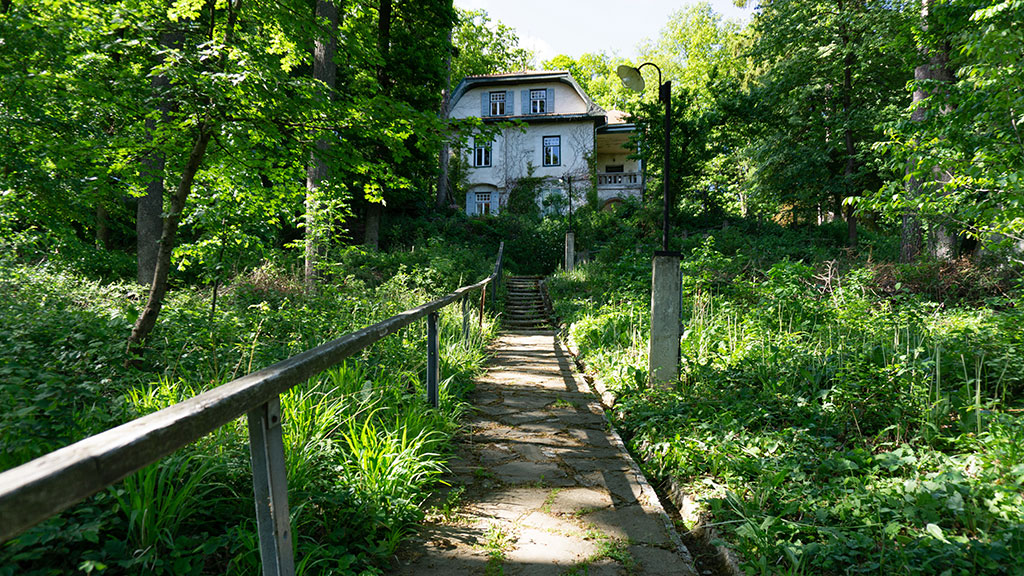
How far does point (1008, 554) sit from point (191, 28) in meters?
7.22

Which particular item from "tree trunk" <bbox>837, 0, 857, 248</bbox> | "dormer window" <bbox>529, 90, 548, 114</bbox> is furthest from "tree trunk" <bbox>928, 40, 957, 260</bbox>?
"dormer window" <bbox>529, 90, 548, 114</bbox>

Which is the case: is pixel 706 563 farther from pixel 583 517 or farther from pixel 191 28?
pixel 191 28

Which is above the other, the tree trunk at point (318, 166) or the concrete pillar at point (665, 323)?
the tree trunk at point (318, 166)

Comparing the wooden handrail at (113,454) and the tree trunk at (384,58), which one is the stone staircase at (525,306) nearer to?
the tree trunk at (384,58)

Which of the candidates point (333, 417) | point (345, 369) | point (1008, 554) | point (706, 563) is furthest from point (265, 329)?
point (1008, 554)

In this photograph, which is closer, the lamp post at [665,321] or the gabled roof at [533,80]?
the lamp post at [665,321]

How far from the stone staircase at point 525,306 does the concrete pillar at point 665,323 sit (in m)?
7.10

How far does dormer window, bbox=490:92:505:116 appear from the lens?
30.3 meters

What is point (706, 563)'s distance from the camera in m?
2.58

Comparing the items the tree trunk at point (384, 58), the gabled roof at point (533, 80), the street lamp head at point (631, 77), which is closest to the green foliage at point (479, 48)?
the gabled roof at point (533, 80)

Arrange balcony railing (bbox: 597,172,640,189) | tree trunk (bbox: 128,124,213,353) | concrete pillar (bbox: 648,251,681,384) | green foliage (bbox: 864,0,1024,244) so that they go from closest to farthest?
1. tree trunk (bbox: 128,124,213,353)
2. concrete pillar (bbox: 648,251,681,384)
3. green foliage (bbox: 864,0,1024,244)
4. balcony railing (bbox: 597,172,640,189)

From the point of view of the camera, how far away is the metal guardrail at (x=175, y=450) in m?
0.73

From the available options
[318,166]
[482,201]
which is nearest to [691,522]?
[318,166]

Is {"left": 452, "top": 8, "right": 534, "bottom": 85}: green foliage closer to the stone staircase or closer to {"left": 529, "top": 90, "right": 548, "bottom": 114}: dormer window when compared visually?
{"left": 529, "top": 90, "right": 548, "bottom": 114}: dormer window
